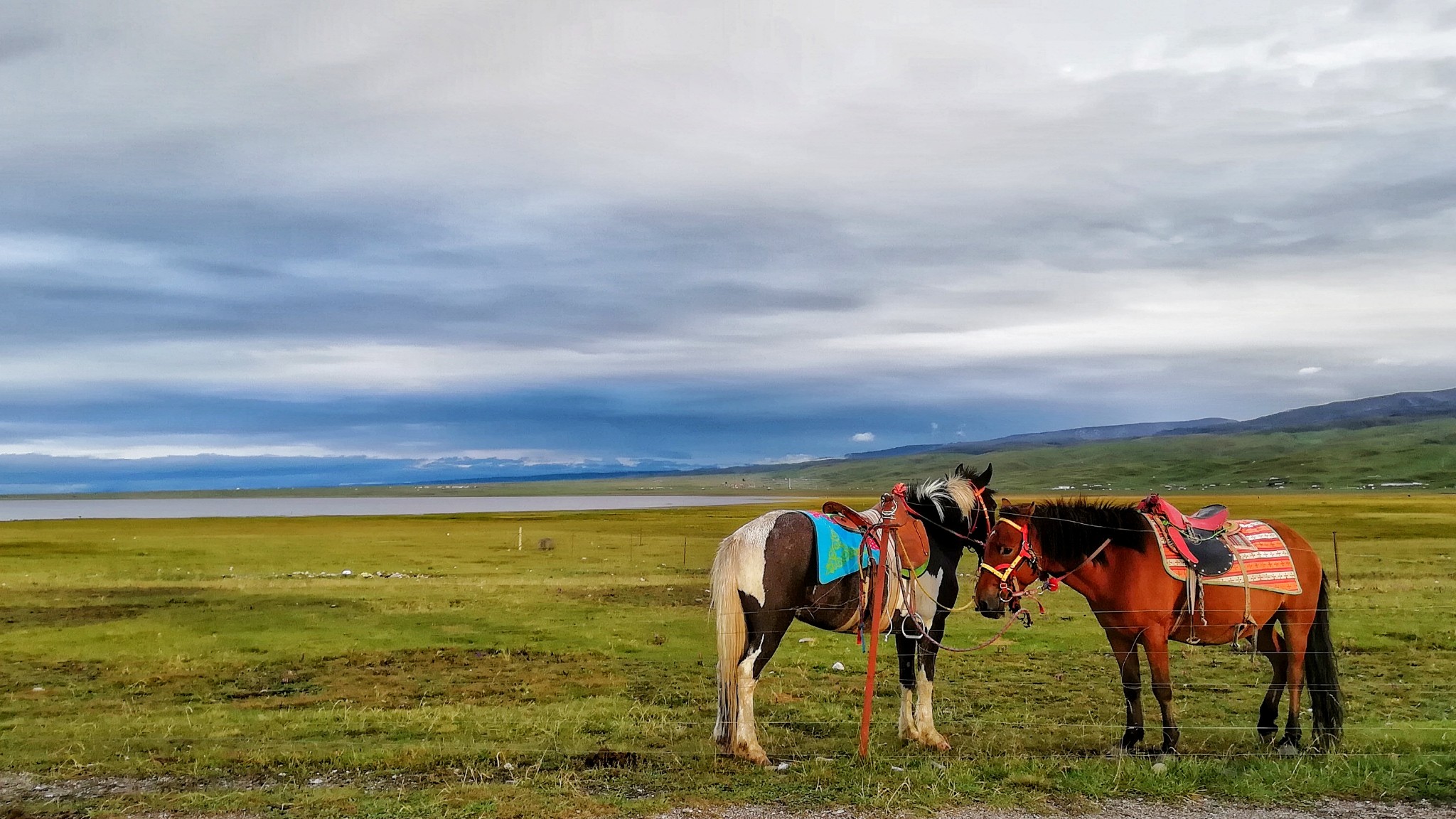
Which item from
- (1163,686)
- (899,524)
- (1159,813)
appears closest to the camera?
(1159,813)

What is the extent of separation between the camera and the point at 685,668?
1556 cm

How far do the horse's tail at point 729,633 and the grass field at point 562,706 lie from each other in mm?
431

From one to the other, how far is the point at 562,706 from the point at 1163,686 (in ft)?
25.8

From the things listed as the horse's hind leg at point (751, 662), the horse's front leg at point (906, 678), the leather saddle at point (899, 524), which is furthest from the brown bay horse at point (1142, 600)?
the horse's hind leg at point (751, 662)

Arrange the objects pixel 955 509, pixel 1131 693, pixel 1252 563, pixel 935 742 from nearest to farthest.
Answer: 1. pixel 1131 693
2. pixel 1252 563
3. pixel 935 742
4. pixel 955 509

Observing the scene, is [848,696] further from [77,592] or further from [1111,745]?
[77,592]

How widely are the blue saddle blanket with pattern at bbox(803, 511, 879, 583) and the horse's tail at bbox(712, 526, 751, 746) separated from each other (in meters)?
0.79

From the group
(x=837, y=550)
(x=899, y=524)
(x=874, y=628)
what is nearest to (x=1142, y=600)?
(x=899, y=524)

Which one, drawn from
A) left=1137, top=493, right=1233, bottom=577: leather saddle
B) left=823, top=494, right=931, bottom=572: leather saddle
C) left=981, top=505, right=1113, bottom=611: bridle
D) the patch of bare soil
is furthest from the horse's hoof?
left=1137, top=493, right=1233, bottom=577: leather saddle

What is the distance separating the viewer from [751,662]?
8.93m

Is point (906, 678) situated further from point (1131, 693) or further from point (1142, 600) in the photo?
point (1142, 600)

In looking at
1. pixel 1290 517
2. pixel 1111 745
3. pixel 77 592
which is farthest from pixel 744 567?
pixel 1290 517

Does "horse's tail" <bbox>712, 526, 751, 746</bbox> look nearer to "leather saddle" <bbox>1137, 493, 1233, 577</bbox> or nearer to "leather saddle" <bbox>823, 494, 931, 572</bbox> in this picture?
"leather saddle" <bbox>823, 494, 931, 572</bbox>

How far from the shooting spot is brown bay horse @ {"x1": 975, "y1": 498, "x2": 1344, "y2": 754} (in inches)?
353
